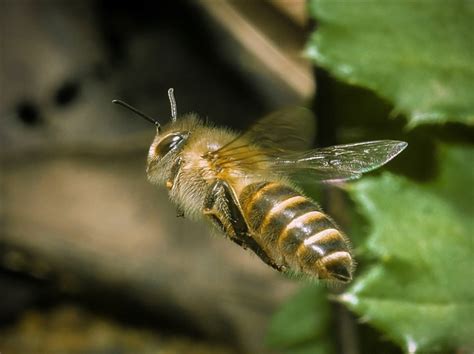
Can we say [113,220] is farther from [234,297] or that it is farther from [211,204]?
[211,204]

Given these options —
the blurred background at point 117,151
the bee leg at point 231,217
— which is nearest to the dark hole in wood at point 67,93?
A: the blurred background at point 117,151

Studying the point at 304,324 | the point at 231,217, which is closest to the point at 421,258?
the point at 231,217

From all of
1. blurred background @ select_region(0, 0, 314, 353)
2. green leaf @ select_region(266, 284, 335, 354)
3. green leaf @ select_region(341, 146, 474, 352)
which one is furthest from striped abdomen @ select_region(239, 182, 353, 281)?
blurred background @ select_region(0, 0, 314, 353)

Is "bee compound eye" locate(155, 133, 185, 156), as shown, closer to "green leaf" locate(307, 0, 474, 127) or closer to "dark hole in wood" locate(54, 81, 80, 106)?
"green leaf" locate(307, 0, 474, 127)

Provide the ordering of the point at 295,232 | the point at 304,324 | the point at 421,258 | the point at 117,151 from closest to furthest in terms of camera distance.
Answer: the point at 295,232 < the point at 421,258 < the point at 304,324 < the point at 117,151

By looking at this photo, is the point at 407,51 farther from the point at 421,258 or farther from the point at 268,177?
the point at 268,177

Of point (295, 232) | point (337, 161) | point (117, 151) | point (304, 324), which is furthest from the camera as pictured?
point (117, 151)
